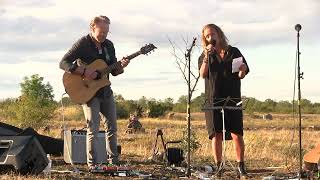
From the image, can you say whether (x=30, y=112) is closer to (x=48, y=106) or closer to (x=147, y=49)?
(x=48, y=106)

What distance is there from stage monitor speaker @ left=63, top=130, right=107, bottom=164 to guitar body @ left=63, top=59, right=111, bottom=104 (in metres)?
0.96

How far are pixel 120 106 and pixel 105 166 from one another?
37.3 meters

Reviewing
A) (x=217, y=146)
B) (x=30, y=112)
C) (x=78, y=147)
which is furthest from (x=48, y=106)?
(x=217, y=146)

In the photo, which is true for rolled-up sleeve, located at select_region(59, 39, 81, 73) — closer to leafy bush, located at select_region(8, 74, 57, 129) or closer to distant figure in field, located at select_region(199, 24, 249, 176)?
distant figure in field, located at select_region(199, 24, 249, 176)

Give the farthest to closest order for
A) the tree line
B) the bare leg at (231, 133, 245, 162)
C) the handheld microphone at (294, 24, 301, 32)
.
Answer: the tree line
the bare leg at (231, 133, 245, 162)
the handheld microphone at (294, 24, 301, 32)

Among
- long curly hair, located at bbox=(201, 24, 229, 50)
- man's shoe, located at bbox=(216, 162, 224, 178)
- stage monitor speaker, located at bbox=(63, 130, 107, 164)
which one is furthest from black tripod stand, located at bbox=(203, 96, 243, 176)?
stage monitor speaker, located at bbox=(63, 130, 107, 164)

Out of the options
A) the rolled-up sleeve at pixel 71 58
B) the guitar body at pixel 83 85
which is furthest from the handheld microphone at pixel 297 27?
the rolled-up sleeve at pixel 71 58

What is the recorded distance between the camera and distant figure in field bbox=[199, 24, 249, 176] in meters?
7.16

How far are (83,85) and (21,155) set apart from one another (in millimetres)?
1380

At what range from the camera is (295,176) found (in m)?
7.40

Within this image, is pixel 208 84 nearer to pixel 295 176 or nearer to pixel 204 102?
pixel 204 102

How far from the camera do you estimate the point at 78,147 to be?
877cm

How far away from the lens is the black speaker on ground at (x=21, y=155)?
678 centimetres

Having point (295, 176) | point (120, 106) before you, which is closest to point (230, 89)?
point (295, 176)
